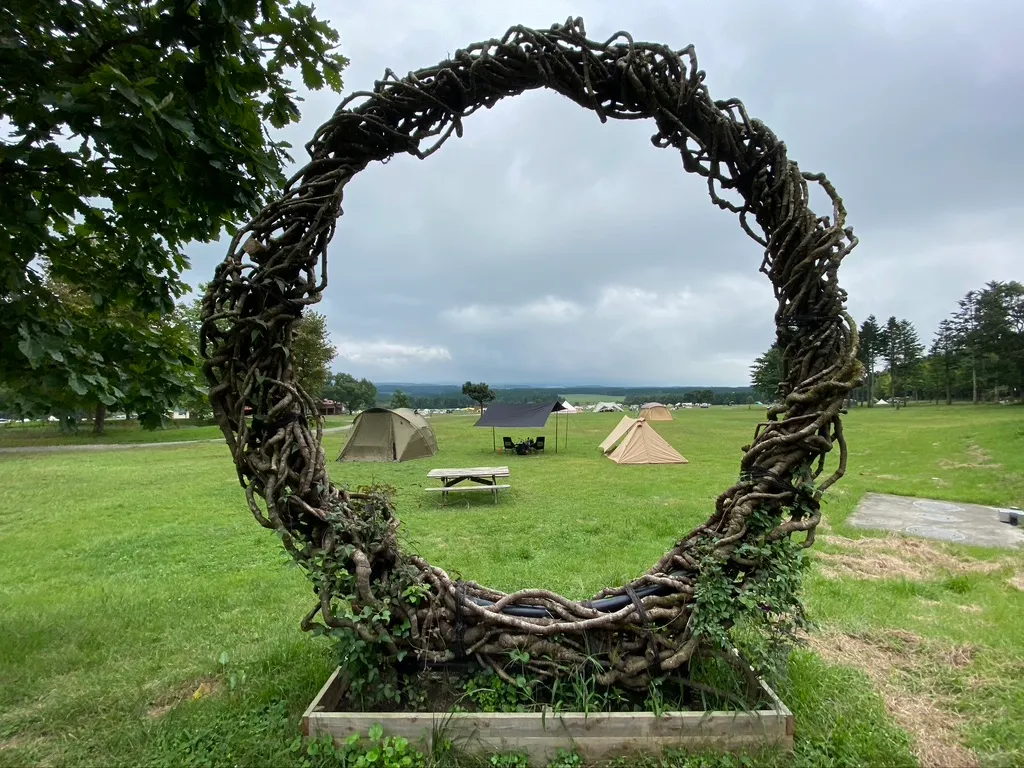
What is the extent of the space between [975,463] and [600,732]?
16114 millimetres

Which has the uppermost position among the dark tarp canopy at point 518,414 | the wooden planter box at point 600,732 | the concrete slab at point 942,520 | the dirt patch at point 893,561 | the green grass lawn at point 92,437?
the dark tarp canopy at point 518,414

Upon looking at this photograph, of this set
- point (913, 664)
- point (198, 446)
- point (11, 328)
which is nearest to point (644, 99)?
point (913, 664)

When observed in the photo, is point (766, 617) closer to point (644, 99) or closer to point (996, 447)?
point (644, 99)

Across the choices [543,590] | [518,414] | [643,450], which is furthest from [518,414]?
[543,590]

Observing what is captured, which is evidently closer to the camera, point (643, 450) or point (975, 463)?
point (975, 463)

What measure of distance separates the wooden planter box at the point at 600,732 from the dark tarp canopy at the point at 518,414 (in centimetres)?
1613

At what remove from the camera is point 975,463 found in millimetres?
13188

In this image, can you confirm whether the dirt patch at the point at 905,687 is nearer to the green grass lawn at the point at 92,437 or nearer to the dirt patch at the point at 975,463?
the dirt patch at the point at 975,463

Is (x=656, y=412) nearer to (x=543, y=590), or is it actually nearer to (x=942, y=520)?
(x=942, y=520)

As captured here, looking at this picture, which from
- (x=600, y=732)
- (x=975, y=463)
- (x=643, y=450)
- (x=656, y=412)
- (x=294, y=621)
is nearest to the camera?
(x=600, y=732)

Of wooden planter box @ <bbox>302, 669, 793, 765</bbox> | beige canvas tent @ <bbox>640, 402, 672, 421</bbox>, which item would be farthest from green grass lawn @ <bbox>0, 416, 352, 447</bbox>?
wooden planter box @ <bbox>302, 669, 793, 765</bbox>

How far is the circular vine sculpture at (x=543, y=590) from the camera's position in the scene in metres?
2.02

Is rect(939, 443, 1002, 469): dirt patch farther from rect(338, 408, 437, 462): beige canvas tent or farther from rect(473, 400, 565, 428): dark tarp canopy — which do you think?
rect(338, 408, 437, 462): beige canvas tent

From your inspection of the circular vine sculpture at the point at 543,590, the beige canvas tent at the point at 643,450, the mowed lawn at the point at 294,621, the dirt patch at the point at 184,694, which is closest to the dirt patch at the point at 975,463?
the mowed lawn at the point at 294,621
